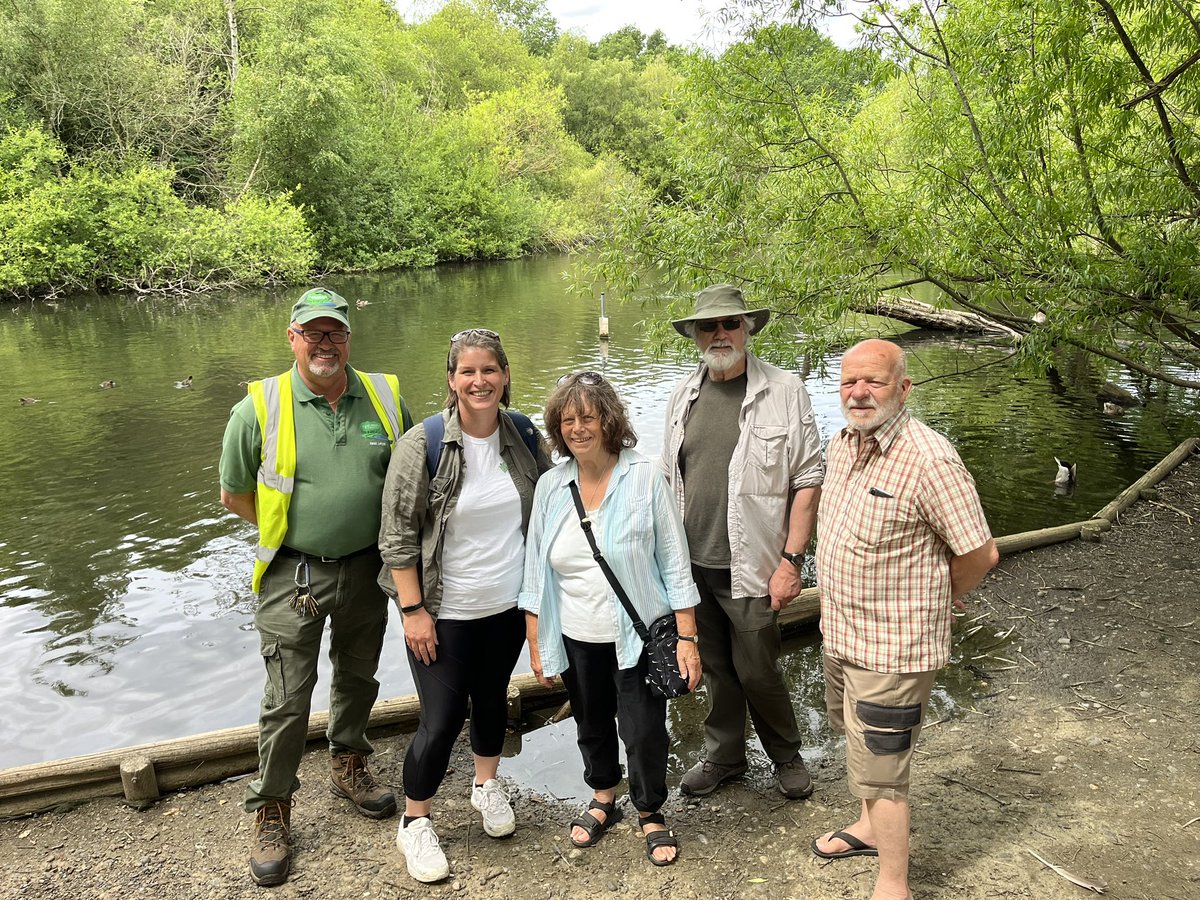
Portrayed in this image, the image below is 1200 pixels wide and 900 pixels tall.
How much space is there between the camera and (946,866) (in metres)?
3.39

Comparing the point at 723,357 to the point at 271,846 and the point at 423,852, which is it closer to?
the point at 423,852

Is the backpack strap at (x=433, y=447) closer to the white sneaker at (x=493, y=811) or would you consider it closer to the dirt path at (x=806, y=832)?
the white sneaker at (x=493, y=811)

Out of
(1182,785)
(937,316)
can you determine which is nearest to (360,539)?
(1182,785)

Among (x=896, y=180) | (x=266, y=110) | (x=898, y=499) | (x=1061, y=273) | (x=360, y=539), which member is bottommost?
(x=360, y=539)

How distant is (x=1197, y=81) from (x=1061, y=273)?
1693mm

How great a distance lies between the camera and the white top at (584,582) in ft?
10.7

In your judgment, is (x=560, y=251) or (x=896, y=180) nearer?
(x=896, y=180)

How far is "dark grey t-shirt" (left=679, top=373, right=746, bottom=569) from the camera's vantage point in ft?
11.9

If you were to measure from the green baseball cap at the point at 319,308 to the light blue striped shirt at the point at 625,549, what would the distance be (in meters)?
1.09

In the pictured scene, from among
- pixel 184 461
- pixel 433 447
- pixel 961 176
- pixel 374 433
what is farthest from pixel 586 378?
pixel 184 461

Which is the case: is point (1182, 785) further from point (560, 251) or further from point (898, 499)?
point (560, 251)

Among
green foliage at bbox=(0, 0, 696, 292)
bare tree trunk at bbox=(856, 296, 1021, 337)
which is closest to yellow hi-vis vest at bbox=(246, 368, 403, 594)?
green foliage at bbox=(0, 0, 696, 292)

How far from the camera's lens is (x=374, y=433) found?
3514mm

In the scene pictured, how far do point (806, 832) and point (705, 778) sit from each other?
548mm
